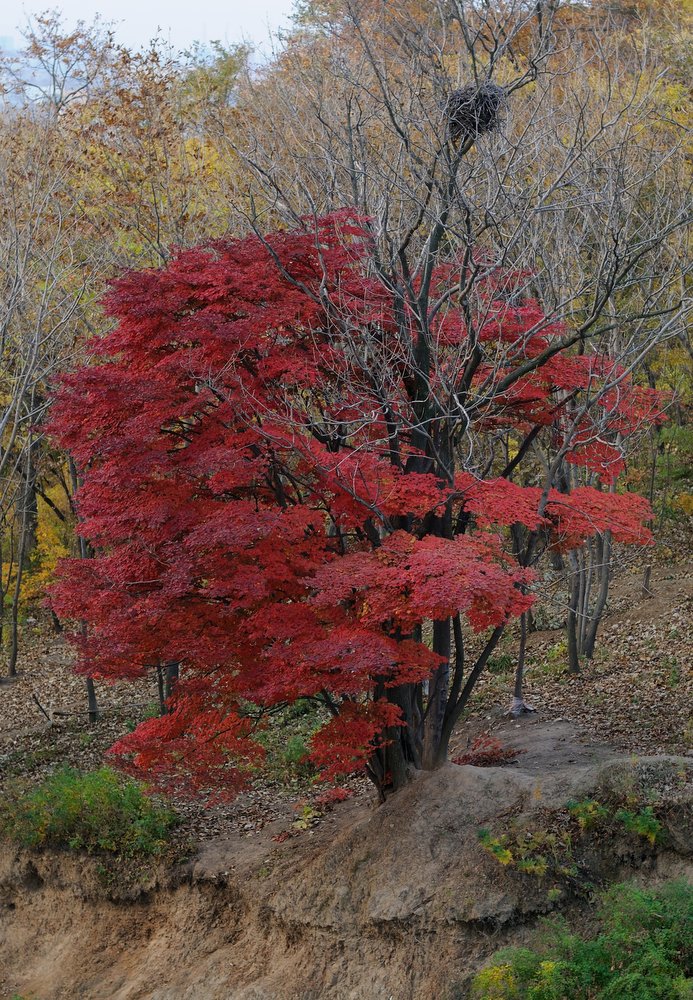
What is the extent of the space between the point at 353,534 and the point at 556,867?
3.93 metres

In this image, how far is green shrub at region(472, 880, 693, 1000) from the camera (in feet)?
22.4

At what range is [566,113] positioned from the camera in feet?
39.4

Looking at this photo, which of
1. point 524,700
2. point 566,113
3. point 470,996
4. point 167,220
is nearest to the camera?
point 470,996

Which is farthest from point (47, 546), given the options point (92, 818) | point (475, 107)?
point (475, 107)

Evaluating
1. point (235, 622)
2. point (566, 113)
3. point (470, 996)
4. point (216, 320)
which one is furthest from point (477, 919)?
point (566, 113)

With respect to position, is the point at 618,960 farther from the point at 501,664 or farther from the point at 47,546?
the point at 47,546

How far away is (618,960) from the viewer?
7.14m

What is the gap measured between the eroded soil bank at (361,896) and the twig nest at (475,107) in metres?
6.15

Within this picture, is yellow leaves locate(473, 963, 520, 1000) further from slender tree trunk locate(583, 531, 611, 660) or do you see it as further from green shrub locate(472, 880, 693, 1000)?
slender tree trunk locate(583, 531, 611, 660)

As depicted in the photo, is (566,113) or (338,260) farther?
(566,113)

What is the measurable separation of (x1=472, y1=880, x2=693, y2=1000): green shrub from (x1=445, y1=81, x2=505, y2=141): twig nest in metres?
6.72

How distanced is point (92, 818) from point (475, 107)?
9029 millimetres

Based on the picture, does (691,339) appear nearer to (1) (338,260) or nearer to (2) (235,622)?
(1) (338,260)

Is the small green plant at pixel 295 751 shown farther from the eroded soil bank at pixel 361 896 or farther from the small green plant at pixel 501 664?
the small green plant at pixel 501 664
